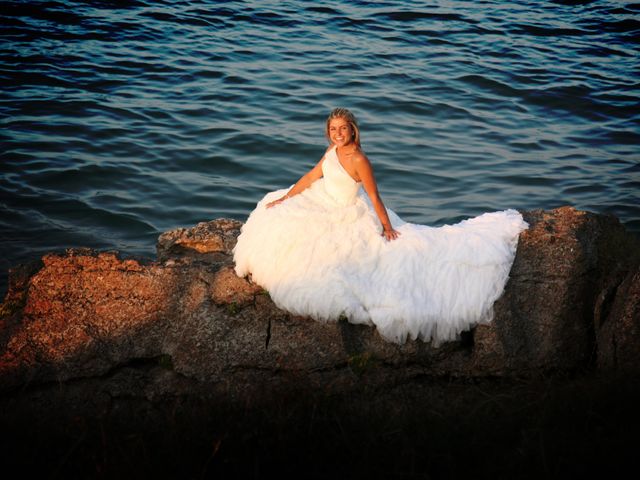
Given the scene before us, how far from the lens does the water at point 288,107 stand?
33.7 feet

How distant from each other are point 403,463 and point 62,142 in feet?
31.9

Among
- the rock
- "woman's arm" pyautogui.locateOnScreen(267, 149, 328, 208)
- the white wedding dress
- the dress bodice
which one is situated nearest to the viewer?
the rock

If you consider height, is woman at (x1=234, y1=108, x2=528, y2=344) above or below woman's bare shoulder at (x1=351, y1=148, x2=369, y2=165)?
below

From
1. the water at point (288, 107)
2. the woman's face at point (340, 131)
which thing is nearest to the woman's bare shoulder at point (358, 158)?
the woman's face at point (340, 131)

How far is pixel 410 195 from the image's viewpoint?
10531mm

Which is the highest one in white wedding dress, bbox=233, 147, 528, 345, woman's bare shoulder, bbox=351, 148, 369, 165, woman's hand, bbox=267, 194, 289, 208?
woman's bare shoulder, bbox=351, 148, 369, 165

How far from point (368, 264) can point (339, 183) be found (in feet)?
2.49

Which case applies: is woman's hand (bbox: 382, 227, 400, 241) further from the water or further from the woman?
the water

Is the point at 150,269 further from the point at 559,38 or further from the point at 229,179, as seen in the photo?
the point at 559,38

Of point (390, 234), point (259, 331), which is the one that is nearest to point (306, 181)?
point (390, 234)

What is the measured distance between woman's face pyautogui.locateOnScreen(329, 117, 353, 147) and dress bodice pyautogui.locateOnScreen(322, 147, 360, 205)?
13 cm

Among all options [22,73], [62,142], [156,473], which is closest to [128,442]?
[156,473]

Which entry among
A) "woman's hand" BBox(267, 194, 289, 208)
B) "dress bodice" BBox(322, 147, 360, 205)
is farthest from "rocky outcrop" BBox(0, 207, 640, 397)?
"dress bodice" BBox(322, 147, 360, 205)

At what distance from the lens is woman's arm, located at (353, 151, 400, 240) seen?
17.9 feet
